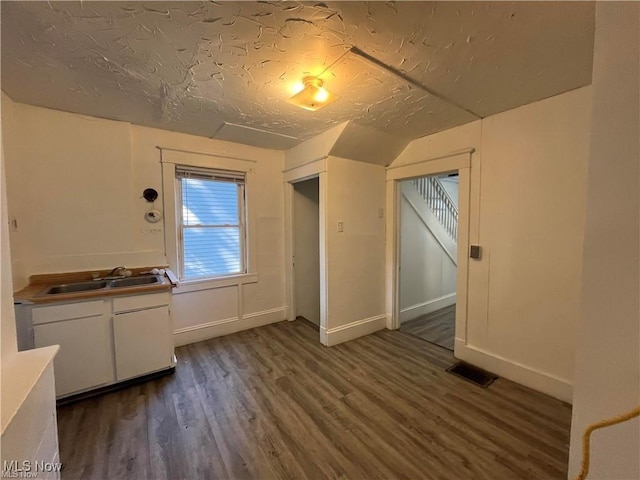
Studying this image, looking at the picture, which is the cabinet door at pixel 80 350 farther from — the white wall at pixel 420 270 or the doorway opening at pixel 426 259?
the white wall at pixel 420 270

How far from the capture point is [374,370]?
8.23 ft

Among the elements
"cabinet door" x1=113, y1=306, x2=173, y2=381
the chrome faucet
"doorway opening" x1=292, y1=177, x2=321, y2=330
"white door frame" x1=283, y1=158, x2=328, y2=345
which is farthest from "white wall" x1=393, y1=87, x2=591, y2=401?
the chrome faucet

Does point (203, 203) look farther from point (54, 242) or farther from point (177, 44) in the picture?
point (177, 44)

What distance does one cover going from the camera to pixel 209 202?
3225 millimetres

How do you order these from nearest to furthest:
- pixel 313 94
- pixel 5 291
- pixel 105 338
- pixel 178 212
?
1. pixel 5 291
2. pixel 313 94
3. pixel 105 338
4. pixel 178 212

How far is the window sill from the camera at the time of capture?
3019 mm

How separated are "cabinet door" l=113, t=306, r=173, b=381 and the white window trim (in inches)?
28.0

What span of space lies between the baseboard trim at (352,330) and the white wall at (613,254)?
2402 millimetres

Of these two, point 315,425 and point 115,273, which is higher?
point 115,273

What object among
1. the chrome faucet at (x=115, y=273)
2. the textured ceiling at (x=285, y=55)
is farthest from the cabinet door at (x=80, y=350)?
the textured ceiling at (x=285, y=55)

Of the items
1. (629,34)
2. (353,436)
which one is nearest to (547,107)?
(629,34)

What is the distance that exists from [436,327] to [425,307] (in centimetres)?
52

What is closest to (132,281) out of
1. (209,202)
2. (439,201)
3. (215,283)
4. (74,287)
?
(74,287)

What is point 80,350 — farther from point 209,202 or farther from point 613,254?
point 613,254
